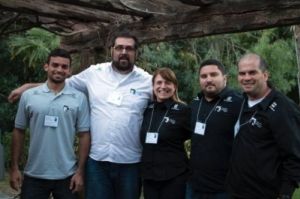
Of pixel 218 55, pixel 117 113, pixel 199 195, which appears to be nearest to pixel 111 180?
pixel 117 113

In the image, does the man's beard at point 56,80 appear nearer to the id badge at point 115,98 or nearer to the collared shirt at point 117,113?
the collared shirt at point 117,113

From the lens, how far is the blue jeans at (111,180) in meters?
4.34

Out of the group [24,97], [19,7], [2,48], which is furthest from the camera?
[2,48]

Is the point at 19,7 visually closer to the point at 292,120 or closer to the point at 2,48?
the point at 292,120

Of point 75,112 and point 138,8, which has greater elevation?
point 138,8

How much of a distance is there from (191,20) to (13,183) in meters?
2.00

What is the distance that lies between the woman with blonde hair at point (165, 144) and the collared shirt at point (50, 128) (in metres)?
0.56

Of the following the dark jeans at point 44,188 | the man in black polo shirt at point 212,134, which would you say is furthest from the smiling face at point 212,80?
the dark jeans at point 44,188

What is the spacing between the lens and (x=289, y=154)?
341cm

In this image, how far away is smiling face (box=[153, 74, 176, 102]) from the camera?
4254mm

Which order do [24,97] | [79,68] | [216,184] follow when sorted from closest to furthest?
[216,184]
[24,97]
[79,68]

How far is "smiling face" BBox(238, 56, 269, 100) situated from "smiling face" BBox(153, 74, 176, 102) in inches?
30.6

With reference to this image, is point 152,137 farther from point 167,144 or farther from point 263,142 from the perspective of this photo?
point 263,142

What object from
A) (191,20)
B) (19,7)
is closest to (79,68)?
(19,7)
